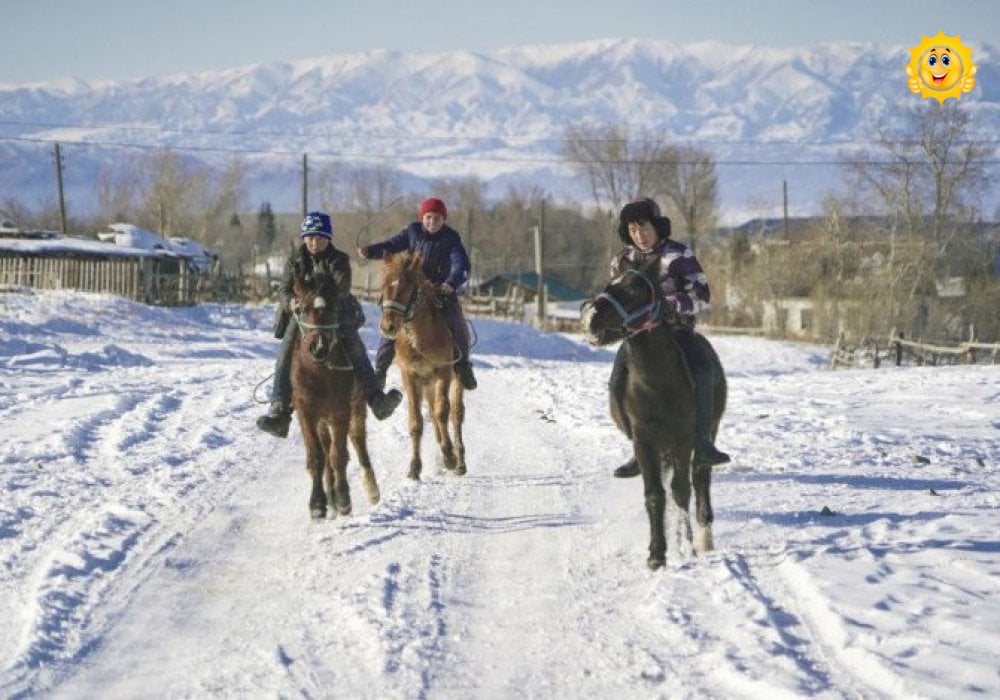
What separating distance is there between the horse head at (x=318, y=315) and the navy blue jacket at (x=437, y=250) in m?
2.56

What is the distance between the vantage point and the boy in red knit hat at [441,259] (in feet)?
38.5

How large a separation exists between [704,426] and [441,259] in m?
4.54

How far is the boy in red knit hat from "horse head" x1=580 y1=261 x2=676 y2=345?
4.26 meters

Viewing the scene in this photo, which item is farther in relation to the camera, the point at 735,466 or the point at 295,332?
the point at 735,466

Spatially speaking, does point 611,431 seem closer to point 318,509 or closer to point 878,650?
point 318,509

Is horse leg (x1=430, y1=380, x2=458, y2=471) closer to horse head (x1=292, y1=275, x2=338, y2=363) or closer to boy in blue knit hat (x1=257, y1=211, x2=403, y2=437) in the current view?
boy in blue knit hat (x1=257, y1=211, x2=403, y2=437)

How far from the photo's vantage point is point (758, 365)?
4925cm

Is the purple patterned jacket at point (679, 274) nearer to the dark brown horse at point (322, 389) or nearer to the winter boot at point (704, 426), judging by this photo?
the winter boot at point (704, 426)

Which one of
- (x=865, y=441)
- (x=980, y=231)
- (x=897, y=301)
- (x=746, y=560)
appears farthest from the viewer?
(x=980, y=231)

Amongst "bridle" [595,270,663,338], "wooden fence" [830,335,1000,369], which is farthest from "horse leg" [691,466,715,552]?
"wooden fence" [830,335,1000,369]

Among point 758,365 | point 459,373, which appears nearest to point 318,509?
point 459,373

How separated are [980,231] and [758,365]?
2116 cm

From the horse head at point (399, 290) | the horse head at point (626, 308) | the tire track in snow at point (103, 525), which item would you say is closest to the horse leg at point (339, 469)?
the tire track in snow at point (103, 525)

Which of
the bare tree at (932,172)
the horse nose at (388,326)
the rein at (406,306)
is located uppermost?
the bare tree at (932,172)
